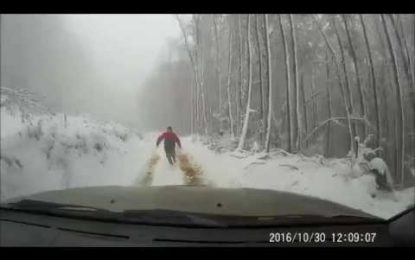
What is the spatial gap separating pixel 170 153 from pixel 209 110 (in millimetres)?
493

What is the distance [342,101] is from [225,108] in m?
0.92

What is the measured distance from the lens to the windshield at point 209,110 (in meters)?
3.84

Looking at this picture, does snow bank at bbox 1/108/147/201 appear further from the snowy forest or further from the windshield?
the snowy forest

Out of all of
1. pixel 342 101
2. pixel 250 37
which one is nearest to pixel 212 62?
pixel 250 37

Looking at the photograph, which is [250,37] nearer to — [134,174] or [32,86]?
[134,174]

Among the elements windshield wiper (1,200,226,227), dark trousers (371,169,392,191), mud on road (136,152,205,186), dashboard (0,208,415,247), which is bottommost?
dashboard (0,208,415,247)

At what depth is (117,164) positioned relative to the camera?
4.15 m

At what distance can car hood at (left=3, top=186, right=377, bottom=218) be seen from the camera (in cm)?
361

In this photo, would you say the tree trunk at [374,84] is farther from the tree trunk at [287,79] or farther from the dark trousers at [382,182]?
the tree trunk at [287,79]

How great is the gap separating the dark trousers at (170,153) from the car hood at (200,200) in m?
0.23

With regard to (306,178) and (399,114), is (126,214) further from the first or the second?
(399,114)

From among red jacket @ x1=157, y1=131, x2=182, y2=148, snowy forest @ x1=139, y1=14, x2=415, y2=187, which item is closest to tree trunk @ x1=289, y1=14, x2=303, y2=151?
snowy forest @ x1=139, y1=14, x2=415, y2=187

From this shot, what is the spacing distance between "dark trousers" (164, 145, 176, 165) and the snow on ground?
36mm

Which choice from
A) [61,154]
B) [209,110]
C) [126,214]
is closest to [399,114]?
[209,110]
